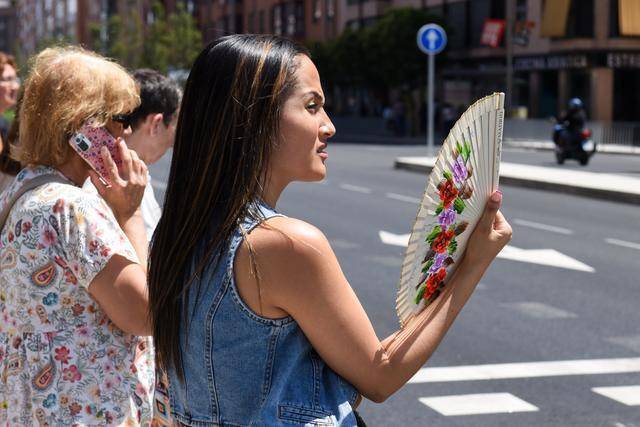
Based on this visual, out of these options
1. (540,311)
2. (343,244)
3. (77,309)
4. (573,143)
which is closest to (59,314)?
(77,309)

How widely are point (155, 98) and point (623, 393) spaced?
339 cm

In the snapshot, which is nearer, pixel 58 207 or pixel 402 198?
pixel 58 207

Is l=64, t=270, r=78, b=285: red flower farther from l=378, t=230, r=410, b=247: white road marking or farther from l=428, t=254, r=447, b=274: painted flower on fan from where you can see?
l=378, t=230, r=410, b=247: white road marking

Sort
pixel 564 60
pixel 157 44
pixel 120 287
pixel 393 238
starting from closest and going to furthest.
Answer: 1. pixel 120 287
2. pixel 393 238
3. pixel 564 60
4. pixel 157 44

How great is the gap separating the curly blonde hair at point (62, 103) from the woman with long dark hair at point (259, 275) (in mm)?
731

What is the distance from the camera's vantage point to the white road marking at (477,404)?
6.22m

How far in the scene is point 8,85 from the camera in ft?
20.0

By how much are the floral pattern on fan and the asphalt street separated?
150 inches

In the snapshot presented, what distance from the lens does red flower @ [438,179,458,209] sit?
2.24 metres

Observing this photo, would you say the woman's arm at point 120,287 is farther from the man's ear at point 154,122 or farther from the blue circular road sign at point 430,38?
the blue circular road sign at point 430,38

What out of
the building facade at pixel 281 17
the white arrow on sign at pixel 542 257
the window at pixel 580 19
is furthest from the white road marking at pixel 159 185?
the building facade at pixel 281 17

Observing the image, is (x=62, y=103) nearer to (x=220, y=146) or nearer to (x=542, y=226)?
(x=220, y=146)

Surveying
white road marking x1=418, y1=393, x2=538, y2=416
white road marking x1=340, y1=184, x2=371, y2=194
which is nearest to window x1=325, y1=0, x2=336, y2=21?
white road marking x1=340, y1=184, x2=371, y2=194

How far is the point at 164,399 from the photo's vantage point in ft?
8.06
